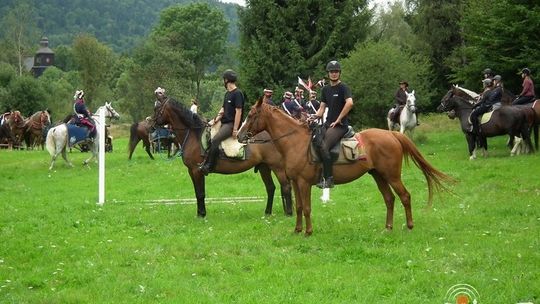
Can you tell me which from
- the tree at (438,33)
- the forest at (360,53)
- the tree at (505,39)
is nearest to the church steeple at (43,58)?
the forest at (360,53)

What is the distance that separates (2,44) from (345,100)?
9680cm

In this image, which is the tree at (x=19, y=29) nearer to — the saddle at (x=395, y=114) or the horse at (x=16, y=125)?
the horse at (x=16, y=125)

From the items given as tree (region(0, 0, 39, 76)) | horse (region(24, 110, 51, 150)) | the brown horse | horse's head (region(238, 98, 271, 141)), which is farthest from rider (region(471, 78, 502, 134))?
tree (region(0, 0, 39, 76))

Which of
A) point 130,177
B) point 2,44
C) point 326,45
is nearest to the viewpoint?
point 130,177

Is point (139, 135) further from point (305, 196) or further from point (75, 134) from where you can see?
point (305, 196)

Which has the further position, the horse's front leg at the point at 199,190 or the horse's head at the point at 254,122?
the horse's front leg at the point at 199,190

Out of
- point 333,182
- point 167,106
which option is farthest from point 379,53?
point 333,182

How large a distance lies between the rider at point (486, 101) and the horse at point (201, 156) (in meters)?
10.9

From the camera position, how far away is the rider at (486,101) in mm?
23078

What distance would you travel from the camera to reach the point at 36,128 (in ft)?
138

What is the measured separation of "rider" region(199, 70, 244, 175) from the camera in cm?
1426

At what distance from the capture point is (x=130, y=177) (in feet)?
80.4

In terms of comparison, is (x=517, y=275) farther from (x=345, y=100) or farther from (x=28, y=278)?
(x=28, y=278)

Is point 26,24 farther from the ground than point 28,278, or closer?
farther from the ground
